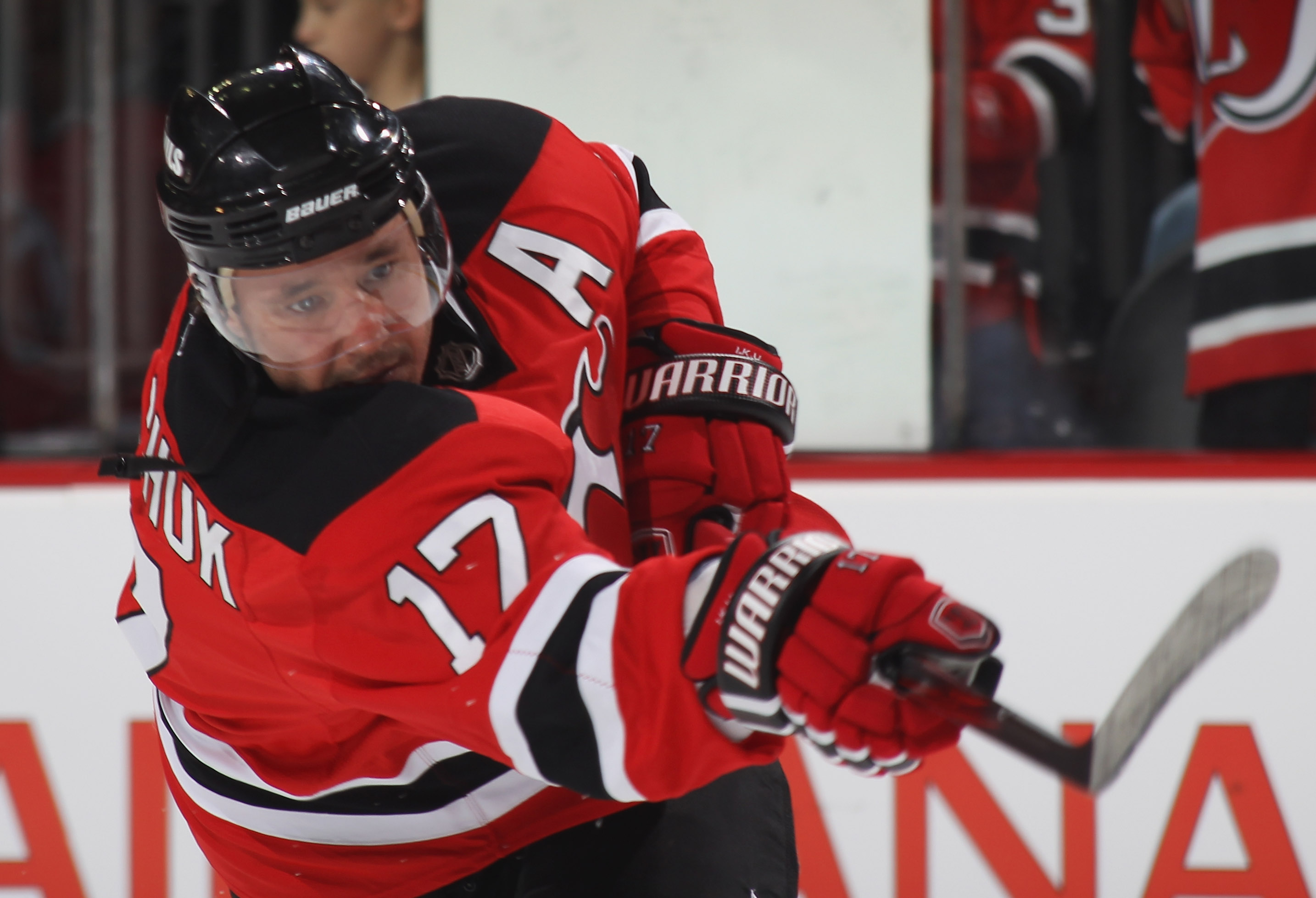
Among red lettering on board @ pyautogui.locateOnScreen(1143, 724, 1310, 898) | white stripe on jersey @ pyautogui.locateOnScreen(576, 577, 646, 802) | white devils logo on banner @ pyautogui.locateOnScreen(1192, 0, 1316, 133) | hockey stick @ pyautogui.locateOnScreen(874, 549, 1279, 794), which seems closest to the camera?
hockey stick @ pyautogui.locateOnScreen(874, 549, 1279, 794)

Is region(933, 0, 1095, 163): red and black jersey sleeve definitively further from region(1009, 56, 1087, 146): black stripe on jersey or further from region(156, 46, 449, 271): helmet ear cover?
region(156, 46, 449, 271): helmet ear cover

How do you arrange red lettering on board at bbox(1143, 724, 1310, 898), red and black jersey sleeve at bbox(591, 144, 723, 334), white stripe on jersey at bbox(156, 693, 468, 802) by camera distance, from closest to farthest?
1. white stripe on jersey at bbox(156, 693, 468, 802)
2. red and black jersey sleeve at bbox(591, 144, 723, 334)
3. red lettering on board at bbox(1143, 724, 1310, 898)

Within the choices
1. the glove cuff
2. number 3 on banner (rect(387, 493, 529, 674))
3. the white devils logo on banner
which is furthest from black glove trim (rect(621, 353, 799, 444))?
the white devils logo on banner

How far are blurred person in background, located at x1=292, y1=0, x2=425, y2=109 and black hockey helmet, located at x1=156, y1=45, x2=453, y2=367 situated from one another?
4.37 feet

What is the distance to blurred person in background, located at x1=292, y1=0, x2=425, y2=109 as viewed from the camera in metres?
2.38

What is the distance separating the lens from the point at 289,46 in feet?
3.74

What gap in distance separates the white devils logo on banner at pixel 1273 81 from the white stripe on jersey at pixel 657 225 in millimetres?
1279

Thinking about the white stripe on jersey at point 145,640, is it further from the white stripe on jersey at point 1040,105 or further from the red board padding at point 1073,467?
the white stripe on jersey at point 1040,105

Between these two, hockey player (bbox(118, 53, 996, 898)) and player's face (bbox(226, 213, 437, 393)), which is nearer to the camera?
hockey player (bbox(118, 53, 996, 898))

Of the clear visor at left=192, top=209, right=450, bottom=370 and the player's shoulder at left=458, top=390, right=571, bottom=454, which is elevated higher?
the clear visor at left=192, top=209, right=450, bottom=370

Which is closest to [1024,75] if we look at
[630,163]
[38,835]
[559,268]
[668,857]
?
[630,163]

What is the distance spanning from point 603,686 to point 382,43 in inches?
72.5

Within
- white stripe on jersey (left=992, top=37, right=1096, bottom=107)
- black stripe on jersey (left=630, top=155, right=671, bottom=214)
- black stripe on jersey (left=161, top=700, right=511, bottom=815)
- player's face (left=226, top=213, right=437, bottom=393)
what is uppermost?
white stripe on jersey (left=992, top=37, right=1096, bottom=107)

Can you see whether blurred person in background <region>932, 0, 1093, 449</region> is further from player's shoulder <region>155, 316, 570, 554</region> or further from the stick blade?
player's shoulder <region>155, 316, 570, 554</region>
